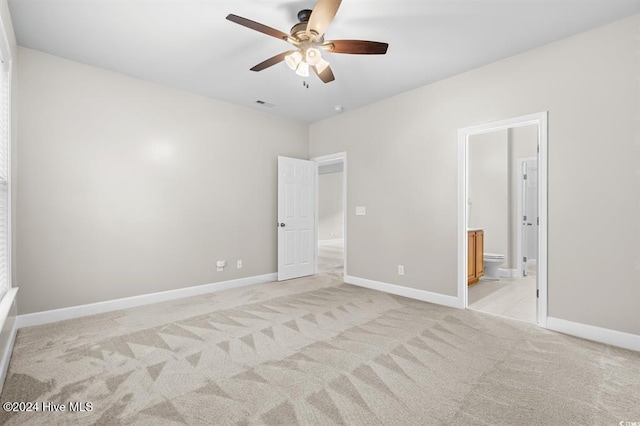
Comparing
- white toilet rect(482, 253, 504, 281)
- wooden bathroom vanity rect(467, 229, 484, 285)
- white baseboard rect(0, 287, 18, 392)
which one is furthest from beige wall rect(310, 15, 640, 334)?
white baseboard rect(0, 287, 18, 392)

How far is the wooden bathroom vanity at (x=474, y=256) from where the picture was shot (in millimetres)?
4516

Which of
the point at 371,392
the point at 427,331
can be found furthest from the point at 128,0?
the point at 427,331

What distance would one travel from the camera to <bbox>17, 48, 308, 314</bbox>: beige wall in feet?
10.3

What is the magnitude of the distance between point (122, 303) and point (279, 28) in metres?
3.48

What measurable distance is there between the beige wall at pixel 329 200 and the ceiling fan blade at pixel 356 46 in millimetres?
8536

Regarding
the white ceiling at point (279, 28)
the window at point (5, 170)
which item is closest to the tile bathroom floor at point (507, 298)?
the white ceiling at point (279, 28)

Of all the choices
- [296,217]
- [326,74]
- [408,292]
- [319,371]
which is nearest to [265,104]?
[296,217]

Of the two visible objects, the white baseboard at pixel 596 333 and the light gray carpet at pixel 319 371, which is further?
the white baseboard at pixel 596 333

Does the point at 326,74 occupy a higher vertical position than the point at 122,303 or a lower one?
higher

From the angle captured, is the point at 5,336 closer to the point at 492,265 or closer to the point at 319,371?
the point at 319,371

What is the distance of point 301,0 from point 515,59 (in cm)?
235

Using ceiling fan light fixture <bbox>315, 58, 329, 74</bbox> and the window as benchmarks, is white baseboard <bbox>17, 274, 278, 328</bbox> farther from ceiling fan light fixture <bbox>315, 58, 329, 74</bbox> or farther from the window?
ceiling fan light fixture <bbox>315, 58, 329, 74</bbox>

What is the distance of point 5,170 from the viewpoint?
2.66 metres

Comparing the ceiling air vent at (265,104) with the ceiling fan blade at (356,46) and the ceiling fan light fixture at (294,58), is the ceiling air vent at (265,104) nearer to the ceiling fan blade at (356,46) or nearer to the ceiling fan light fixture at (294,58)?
the ceiling fan light fixture at (294,58)
